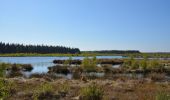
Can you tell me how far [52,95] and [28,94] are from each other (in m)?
1.30

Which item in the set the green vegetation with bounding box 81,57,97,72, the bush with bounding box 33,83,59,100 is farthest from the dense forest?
the bush with bounding box 33,83,59,100

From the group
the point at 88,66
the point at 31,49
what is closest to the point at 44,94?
the point at 88,66

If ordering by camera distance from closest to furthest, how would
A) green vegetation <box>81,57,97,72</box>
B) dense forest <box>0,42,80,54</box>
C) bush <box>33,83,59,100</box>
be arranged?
bush <box>33,83,59,100</box> < green vegetation <box>81,57,97,72</box> < dense forest <box>0,42,80,54</box>

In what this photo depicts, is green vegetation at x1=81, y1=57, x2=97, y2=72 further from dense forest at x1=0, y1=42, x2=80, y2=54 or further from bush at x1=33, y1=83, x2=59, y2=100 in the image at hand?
dense forest at x1=0, y1=42, x2=80, y2=54

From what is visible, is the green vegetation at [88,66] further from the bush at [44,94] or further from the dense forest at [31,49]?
the dense forest at [31,49]

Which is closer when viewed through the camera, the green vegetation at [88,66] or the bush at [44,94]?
the bush at [44,94]

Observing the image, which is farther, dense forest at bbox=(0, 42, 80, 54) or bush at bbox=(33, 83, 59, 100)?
dense forest at bbox=(0, 42, 80, 54)

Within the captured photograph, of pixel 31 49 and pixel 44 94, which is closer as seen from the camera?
pixel 44 94

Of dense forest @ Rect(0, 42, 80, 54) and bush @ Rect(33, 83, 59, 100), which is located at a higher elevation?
dense forest @ Rect(0, 42, 80, 54)

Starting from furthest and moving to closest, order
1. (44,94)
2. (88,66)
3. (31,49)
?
1. (31,49)
2. (88,66)
3. (44,94)

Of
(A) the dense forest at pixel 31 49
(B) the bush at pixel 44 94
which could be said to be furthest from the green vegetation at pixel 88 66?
(A) the dense forest at pixel 31 49

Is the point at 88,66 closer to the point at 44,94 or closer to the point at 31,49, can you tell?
the point at 44,94

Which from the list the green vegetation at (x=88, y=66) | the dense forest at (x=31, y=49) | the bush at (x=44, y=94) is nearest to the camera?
the bush at (x=44, y=94)

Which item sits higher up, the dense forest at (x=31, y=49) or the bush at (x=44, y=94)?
the dense forest at (x=31, y=49)
